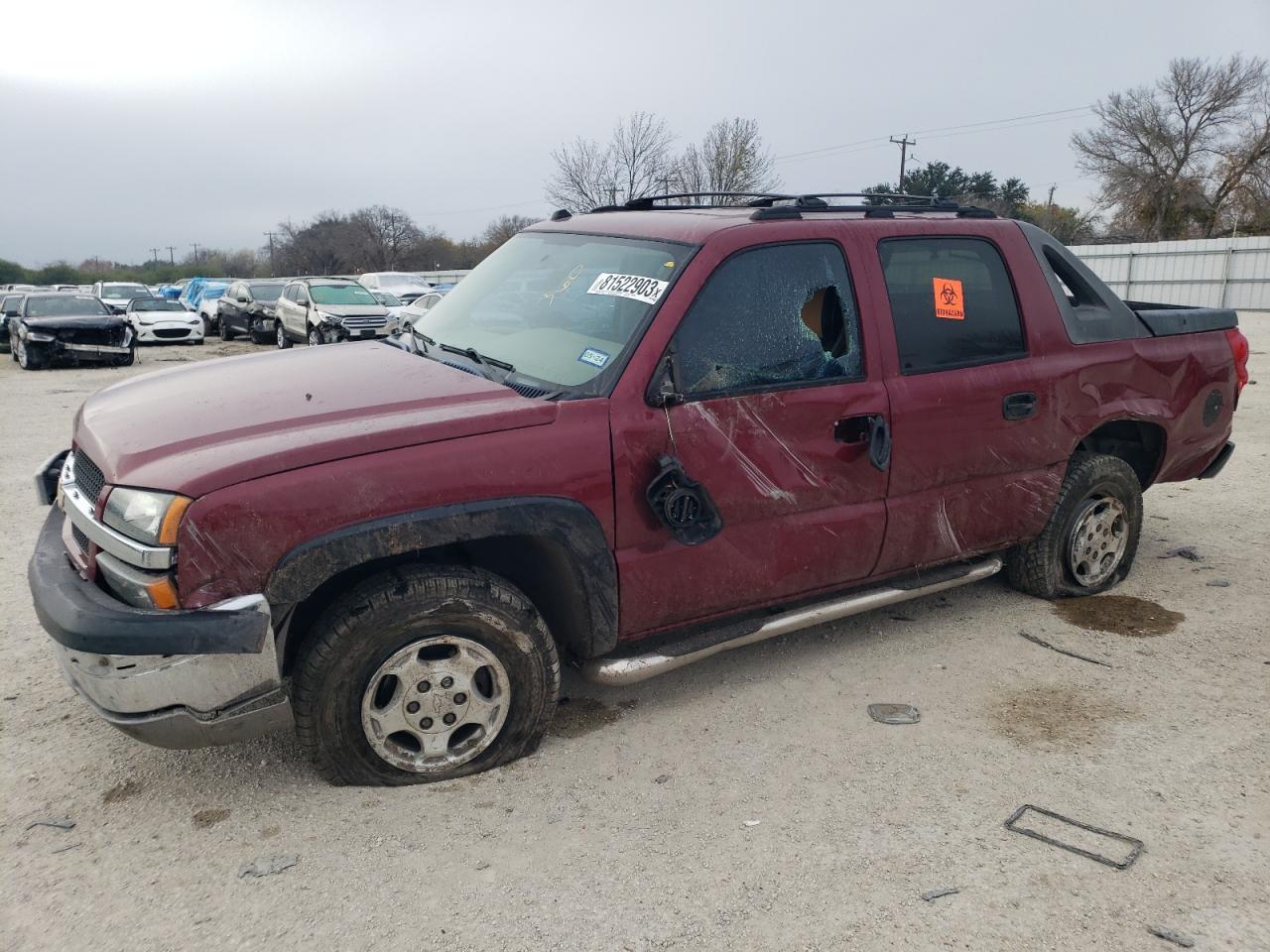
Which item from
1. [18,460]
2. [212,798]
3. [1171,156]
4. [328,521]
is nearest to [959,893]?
[328,521]

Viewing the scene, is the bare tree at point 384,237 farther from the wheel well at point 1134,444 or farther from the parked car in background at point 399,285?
the wheel well at point 1134,444

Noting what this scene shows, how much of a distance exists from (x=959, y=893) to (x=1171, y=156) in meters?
49.5

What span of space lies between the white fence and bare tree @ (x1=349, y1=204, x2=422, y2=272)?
179 ft

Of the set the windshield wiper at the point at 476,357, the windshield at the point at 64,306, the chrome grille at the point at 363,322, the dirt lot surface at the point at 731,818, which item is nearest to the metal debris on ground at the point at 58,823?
the dirt lot surface at the point at 731,818

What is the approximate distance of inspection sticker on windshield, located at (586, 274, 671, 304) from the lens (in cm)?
348

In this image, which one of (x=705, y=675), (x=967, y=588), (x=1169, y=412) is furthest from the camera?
(x=967, y=588)

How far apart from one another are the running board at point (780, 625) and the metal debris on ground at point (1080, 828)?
1018mm

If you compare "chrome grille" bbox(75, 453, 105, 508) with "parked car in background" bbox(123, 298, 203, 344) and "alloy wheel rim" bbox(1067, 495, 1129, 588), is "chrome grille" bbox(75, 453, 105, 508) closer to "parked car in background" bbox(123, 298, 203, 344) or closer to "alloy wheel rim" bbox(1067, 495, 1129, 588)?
"alloy wheel rim" bbox(1067, 495, 1129, 588)

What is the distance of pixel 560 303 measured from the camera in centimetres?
380

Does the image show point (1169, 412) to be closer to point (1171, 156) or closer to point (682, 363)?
point (682, 363)

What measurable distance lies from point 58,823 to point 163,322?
888 inches

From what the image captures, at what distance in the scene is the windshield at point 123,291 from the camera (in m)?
28.1

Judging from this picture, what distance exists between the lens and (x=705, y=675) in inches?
161

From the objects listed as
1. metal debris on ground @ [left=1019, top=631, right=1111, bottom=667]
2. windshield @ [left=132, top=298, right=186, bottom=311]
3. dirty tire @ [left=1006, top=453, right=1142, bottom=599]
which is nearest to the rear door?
dirty tire @ [left=1006, top=453, right=1142, bottom=599]
